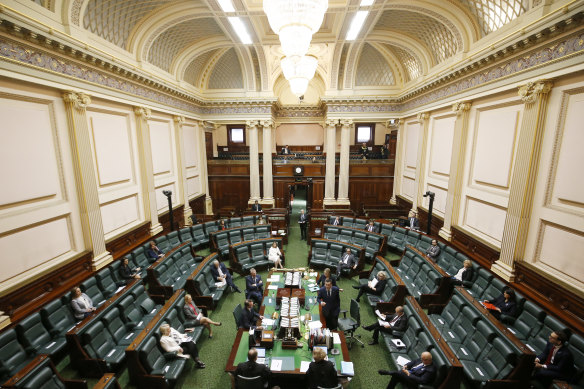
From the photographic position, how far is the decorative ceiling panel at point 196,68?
12.8 m

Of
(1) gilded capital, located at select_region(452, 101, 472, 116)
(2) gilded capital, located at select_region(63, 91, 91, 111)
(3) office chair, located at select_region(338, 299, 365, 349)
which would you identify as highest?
(1) gilded capital, located at select_region(452, 101, 472, 116)

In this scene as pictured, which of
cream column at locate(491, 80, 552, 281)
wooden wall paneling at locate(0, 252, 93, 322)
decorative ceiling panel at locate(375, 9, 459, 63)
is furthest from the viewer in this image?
decorative ceiling panel at locate(375, 9, 459, 63)

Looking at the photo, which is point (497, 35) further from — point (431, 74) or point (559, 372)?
point (559, 372)

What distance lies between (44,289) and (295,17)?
7651 mm

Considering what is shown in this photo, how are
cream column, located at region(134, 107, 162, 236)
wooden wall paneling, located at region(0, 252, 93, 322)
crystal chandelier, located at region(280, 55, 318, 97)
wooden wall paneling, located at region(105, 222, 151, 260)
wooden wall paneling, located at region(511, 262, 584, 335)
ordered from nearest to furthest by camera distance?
wooden wall paneling, located at region(511, 262, 584, 335), wooden wall paneling, located at region(0, 252, 93, 322), crystal chandelier, located at region(280, 55, 318, 97), wooden wall paneling, located at region(105, 222, 151, 260), cream column, located at region(134, 107, 162, 236)

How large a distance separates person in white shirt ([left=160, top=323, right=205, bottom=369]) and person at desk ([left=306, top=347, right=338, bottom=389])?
2.37 meters

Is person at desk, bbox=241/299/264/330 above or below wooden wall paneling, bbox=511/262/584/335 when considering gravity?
below

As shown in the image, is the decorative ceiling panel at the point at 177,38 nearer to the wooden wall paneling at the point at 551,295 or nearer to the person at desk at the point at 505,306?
the person at desk at the point at 505,306

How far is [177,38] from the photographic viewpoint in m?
10.4

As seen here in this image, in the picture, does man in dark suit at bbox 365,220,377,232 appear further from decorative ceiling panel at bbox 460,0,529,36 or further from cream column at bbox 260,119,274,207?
decorative ceiling panel at bbox 460,0,529,36

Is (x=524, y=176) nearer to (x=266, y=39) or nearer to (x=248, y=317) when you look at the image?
(x=248, y=317)

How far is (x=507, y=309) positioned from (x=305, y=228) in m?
7.69

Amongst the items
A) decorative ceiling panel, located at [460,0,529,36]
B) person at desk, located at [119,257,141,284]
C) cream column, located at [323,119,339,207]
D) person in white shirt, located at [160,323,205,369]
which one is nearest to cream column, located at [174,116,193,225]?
person at desk, located at [119,257,141,284]

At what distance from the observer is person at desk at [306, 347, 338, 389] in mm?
3740
